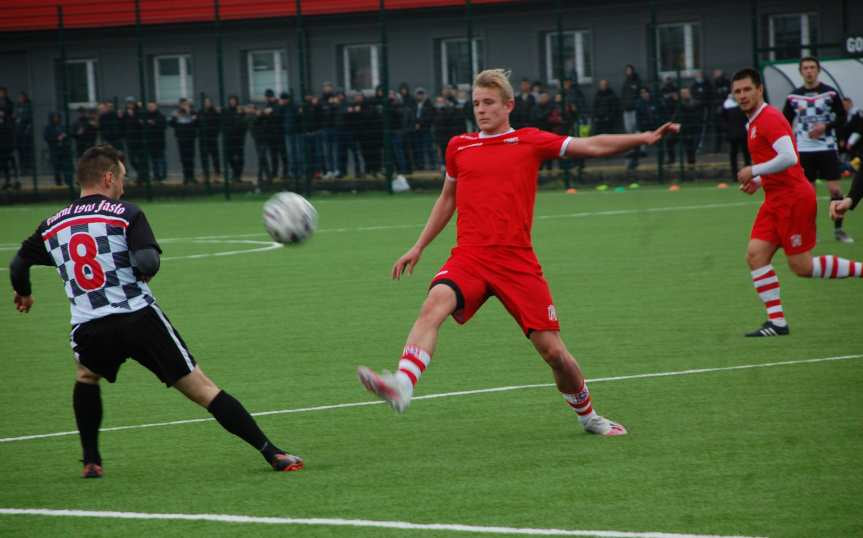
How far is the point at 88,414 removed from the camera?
6418 mm

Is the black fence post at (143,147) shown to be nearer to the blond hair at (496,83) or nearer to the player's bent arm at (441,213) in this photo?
the player's bent arm at (441,213)

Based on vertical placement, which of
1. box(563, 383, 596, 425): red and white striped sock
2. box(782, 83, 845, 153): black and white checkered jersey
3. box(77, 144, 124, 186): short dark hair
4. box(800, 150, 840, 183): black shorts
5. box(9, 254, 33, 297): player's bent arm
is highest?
box(782, 83, 845, 153): black and white checkered jersey

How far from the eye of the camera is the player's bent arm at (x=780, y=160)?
30.3 ft

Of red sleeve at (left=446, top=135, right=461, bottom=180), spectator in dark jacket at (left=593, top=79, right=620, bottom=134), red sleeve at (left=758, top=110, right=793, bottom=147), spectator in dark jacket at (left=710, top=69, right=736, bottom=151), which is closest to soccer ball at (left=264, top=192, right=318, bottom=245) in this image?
red sleeve at (left=446, top=135, right=461, bottom=180)

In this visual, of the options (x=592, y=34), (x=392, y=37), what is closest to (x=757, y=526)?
(x=592, y=34)

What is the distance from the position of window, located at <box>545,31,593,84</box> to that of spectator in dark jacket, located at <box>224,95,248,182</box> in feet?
28.3

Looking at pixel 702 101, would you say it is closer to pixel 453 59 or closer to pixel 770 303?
pixel 453 59

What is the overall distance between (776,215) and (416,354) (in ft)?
15.1

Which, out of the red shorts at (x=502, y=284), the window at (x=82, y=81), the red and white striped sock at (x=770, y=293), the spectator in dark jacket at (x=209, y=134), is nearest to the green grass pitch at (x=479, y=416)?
the red and white striped sock at (x=770, y=293)

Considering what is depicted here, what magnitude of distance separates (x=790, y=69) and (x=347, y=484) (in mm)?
22159

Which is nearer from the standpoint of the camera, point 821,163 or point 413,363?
point 413,363

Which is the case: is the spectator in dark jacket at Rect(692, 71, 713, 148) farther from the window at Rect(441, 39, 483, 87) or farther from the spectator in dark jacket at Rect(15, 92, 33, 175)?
the spectator in dark jacket at Rect(15, 92, 33, 175)

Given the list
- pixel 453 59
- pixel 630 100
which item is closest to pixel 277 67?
pixel 453 59

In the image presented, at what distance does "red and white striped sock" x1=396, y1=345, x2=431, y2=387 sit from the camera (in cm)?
636
